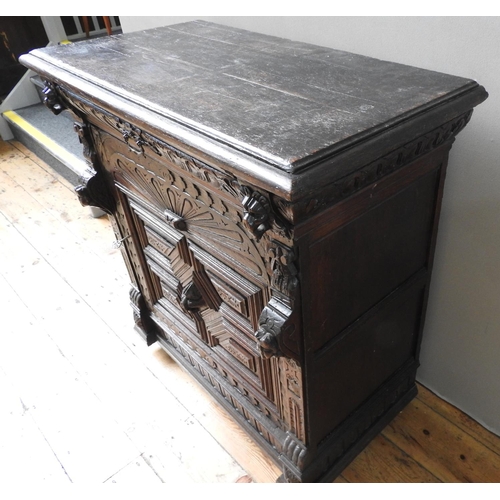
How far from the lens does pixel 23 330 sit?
1884 mm

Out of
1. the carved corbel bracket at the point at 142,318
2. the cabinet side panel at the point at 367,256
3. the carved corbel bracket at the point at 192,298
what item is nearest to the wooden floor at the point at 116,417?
the carved corbel bracket at the point at 142,318

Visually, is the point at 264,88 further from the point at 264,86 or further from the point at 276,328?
the point at 276,328

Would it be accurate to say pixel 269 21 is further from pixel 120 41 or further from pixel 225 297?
pixel 225 297

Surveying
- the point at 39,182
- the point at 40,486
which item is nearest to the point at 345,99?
the point at 40,486

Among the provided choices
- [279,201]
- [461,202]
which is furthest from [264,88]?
[461,202]

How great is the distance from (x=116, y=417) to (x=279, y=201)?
44.3 inches

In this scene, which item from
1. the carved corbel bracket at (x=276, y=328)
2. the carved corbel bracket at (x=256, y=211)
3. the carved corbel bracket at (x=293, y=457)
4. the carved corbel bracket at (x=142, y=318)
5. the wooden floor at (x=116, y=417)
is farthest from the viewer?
the carved corbel bracket at (x=142, y=318)

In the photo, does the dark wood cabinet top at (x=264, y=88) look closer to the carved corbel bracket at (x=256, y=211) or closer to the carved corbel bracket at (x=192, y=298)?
the carved corbel bracket at (x=256, y=211)

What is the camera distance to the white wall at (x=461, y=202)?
3.10ft

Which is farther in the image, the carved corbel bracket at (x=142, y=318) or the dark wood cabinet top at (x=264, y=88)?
the carved corbel bracket at (x=142, y=318)

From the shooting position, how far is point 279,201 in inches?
27.4

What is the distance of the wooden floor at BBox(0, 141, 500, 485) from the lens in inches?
52.7

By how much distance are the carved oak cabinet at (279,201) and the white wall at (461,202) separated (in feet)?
0.28

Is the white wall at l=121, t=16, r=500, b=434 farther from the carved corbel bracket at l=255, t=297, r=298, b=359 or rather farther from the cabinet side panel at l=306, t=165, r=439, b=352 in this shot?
the carved corbel bracket at l=255, t=297, r=298, b=359
